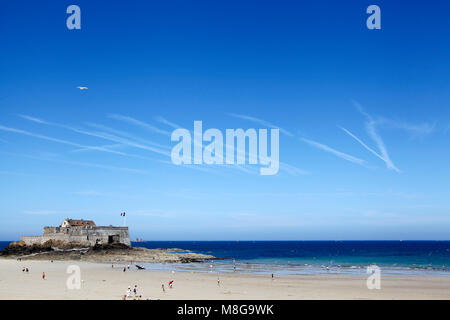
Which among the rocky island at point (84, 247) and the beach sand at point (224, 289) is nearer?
the beach sand at point (224, 289)

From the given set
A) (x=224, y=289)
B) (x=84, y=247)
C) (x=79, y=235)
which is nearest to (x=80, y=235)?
(x=79, y=235)

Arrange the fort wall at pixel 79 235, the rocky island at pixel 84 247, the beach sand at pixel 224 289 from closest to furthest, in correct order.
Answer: the beach sand at pixel 224 289, the rocky island at pixel 84 247, the fort wall at pixel 79 235

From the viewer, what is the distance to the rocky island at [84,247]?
91.1m

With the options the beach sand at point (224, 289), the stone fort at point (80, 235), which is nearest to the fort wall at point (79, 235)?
the stone fort at point (80, 235)

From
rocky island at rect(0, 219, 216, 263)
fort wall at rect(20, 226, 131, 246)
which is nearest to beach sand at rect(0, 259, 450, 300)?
rocky island at rect(0, 219, 216, 263)

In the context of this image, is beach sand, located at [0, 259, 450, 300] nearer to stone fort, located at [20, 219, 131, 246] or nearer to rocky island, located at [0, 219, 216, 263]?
rocky island, located at [0, 219, 216, 263]

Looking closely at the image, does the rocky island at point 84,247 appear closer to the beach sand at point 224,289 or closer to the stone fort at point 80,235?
the stone fort at point 80,235

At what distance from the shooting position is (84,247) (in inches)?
3880

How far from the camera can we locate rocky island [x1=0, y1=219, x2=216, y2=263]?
91.1 m
